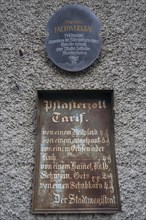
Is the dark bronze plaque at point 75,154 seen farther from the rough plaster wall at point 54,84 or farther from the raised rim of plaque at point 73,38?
the raised rim of plaque at point 73,38

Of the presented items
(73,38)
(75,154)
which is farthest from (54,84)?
(75,154)

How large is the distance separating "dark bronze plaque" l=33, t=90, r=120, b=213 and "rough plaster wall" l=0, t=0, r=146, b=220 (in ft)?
0.14

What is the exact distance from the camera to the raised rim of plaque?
1760 mm

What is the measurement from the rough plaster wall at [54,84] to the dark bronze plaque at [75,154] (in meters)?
0.04

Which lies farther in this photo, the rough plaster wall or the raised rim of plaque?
the raised rim of plaque

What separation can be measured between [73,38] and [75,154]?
75cm

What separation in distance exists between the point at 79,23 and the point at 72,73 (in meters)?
0.36

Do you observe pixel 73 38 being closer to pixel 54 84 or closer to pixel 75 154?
pixel 54 84

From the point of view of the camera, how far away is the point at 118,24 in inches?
74.3

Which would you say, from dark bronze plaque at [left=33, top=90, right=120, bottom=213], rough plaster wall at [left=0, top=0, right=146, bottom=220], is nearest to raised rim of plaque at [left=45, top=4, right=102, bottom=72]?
rough plaster wall at [left=0, top=0, right=146, bottom=220]

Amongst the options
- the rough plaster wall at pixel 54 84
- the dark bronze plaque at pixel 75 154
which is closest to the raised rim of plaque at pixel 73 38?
the rough plaster wall at pixel 54 84

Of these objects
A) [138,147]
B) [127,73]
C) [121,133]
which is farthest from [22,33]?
[138,147]

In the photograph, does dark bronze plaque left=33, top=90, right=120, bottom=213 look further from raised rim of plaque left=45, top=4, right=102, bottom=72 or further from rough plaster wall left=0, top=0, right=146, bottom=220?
raised rim of plaque left=45, top=4, right=102, bottom=72

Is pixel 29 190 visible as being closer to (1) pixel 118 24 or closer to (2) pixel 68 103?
(2) pixel 68 103
